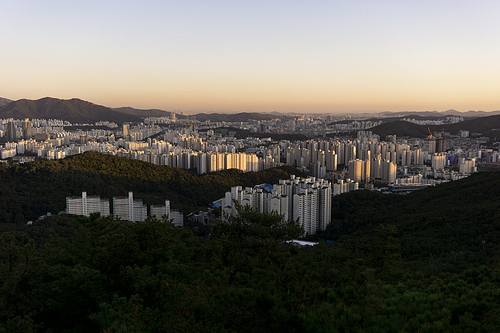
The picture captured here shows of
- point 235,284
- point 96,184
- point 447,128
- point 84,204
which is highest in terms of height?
point 447,128

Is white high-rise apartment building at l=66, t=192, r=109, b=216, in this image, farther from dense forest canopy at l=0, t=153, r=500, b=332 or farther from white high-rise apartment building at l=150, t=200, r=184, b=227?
dense forest canopy at l=0, t=153, r=500, b=332

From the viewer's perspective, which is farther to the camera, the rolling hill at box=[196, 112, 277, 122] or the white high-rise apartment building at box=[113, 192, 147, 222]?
the rolling hill at box=[196, 112, 277, 122]

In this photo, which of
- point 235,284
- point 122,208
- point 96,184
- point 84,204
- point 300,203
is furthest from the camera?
point 96,184

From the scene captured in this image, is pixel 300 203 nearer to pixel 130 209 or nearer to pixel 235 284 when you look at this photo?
pixel 130 209

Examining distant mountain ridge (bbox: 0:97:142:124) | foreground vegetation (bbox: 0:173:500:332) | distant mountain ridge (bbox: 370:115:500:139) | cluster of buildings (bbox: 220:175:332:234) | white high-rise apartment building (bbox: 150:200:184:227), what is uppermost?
distant mountain ridge (bbox: 0:97:142:124)

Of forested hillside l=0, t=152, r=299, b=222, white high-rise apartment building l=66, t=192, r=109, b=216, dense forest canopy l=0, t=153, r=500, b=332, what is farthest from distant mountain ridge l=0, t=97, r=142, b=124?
dense forest canopy l=0, t=153, r=500, b=332

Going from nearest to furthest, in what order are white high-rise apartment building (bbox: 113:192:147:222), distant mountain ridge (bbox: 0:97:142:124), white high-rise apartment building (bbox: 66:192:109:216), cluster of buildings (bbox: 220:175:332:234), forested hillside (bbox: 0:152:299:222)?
cluster of buildings (bbox: 220:175:332:234), white high-rise apartment building (bbox: 66:192:109:216), forested hillside (bbox: 0:152:299:222), white high-rise apartment building (bbox: 113:192:147:222), distant mountain ridge (bbox: 0:97:142:124)

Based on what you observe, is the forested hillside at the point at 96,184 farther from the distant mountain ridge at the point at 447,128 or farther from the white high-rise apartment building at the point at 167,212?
the distant mountain ridge at the point at 447,128

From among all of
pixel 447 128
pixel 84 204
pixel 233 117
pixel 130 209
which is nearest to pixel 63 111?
pixel 233 117
